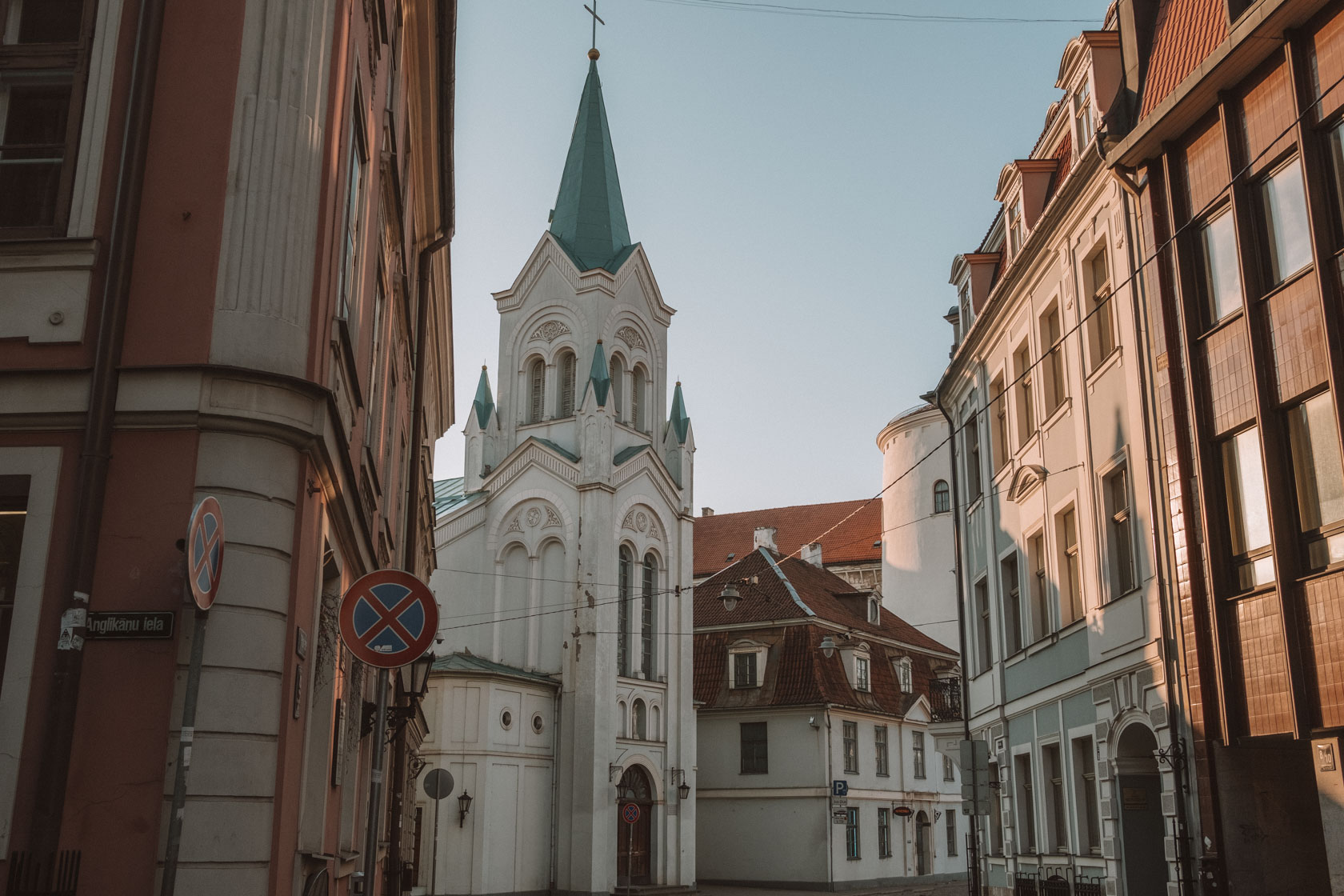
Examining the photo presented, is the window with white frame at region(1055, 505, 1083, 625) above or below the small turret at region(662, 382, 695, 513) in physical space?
below

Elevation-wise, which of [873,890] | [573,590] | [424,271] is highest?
[424,271]

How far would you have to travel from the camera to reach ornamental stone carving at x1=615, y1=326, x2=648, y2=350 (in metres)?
48.4

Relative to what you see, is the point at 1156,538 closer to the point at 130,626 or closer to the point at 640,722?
the point at 130,626

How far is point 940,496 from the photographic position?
2270 inches

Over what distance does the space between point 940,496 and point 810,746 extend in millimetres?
17097

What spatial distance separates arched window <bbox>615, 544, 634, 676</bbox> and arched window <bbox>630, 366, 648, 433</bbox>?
5885mm

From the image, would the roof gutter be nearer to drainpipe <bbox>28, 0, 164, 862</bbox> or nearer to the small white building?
drainpipe <bbox>28, 0, 164, 862</bbox>

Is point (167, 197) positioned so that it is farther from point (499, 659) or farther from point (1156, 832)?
point (499, 659)

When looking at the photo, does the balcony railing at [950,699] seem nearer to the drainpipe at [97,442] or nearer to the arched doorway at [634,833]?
the arched doorway at [634,833]

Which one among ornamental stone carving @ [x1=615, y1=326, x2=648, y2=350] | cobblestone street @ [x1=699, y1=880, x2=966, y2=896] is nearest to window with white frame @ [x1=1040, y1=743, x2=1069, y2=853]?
cobblestone street @ [x1=699, y1=880, x2=966, y2=896]

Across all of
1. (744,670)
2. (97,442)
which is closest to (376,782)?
(97,442)

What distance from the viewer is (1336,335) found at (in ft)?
39.7

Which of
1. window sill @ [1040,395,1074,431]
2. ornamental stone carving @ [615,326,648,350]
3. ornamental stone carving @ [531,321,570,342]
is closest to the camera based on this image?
window sill @ [1040,395,1074,431]

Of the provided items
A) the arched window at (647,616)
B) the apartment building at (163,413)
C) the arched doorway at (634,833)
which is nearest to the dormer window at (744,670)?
the arched window at (647,616)
